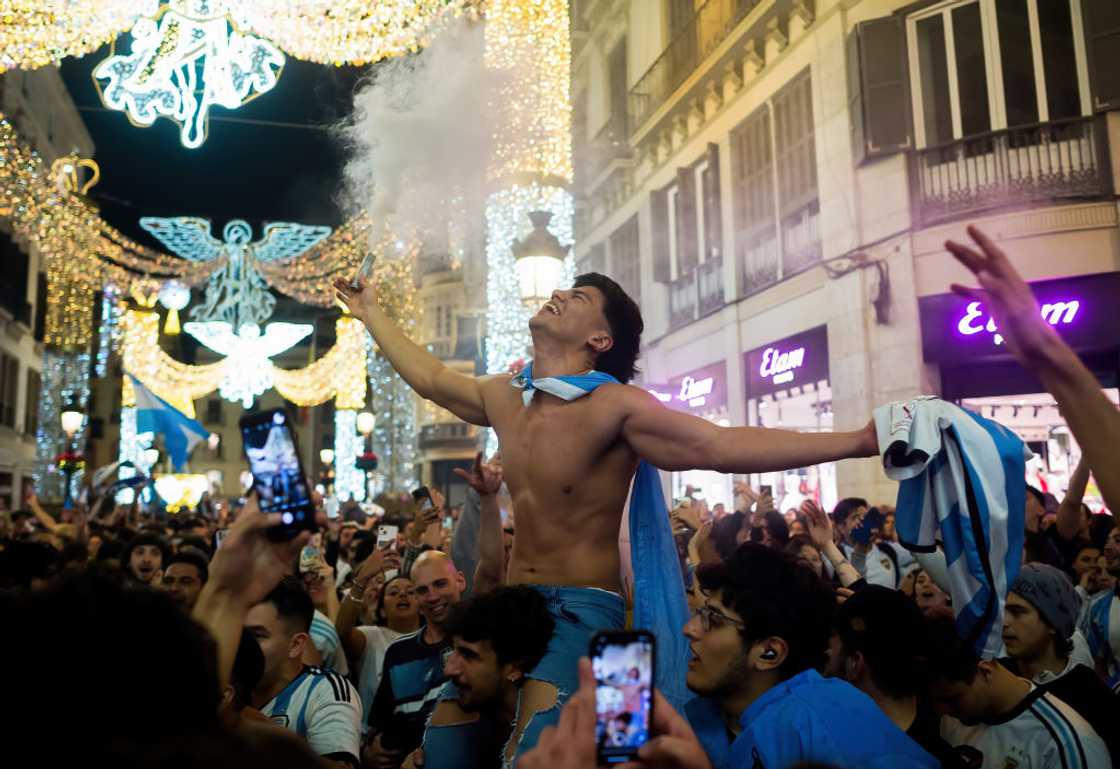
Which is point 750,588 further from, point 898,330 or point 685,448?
point 898,330

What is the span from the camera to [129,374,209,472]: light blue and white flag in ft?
55.3

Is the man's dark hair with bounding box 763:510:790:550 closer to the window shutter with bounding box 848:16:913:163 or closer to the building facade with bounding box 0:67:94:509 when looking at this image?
the window shutter with bounding box 848:16:913:163

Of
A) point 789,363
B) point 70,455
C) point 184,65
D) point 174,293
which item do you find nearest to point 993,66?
point 789,363

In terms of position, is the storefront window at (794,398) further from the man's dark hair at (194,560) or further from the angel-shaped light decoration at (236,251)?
the angel-shaped light decoration at (236,251)

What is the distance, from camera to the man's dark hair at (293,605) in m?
3.89

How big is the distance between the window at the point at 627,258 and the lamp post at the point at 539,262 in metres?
9.92

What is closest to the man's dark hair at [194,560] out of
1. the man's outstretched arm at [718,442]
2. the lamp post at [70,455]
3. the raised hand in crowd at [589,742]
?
the man's outstretched arm at [718,442]

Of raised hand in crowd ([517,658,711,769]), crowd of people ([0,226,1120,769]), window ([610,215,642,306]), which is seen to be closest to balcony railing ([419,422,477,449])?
window ([610,215,642,306])

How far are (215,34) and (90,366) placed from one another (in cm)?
1722

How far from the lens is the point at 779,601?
9.91ft

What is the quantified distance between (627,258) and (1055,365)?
18493 mm

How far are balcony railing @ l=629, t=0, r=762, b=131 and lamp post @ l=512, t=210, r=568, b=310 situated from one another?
22.9 ft

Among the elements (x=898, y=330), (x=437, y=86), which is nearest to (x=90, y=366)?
(x=437, y=86)

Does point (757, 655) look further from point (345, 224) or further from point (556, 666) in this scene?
point (345, 224)
